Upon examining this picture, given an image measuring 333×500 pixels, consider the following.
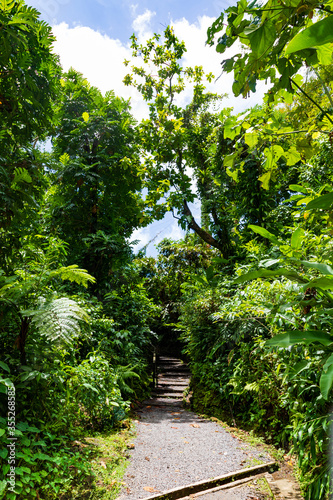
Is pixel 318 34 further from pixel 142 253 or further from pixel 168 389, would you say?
→ pixel 168 389

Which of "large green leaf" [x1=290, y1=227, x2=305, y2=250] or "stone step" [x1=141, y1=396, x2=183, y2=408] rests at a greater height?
"large green leaf" [x1=290, y1=227, x2=305, y2=250]

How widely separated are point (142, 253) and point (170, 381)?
3.66m

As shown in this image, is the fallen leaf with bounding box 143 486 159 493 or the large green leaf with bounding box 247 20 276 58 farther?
the fallen leaf with bounding box 143 486 159 493

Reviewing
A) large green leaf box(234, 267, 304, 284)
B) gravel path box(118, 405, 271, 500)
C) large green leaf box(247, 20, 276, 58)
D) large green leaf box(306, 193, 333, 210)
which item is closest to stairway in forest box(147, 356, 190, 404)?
gravel path box(118, 405, 271, 500)

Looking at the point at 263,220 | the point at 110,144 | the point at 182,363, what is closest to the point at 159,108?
the point at 110,144

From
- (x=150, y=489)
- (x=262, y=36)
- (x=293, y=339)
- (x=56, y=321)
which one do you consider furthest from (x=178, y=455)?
(x=262, y=36)

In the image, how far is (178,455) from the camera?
338 centimetres

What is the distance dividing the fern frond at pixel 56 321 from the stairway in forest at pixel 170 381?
14.3 feet

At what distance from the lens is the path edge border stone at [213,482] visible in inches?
100

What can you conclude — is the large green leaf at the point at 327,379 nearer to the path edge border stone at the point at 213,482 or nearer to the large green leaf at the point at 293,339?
the large green leaf at the point at 293,339

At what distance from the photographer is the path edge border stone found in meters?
2.55

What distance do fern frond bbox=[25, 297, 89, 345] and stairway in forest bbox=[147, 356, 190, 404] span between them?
4.37m

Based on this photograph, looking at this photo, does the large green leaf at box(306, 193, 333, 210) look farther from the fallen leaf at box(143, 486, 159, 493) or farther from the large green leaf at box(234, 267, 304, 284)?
the fallen leaf at box(143, 486, 159, 493)

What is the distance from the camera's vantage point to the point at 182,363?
34.3 ft
